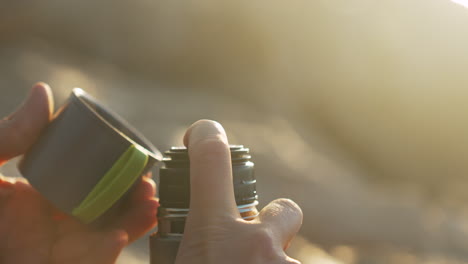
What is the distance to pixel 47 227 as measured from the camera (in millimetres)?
628

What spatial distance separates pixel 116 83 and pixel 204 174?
1.03 m

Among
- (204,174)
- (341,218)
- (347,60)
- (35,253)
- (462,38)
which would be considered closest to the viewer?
(204,174)

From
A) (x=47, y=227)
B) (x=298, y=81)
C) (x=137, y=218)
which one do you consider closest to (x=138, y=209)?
(x=137, y=218)

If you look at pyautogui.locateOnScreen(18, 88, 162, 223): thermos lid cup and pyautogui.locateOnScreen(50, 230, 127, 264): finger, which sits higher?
pyautogui.locateOnScreen(18, 88, 162, 223): thermos lid cup

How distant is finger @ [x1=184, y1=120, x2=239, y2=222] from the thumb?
0.68 feet

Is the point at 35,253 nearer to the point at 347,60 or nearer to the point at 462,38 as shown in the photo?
the point at 347,60

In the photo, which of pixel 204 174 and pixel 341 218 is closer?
pixel 204 174

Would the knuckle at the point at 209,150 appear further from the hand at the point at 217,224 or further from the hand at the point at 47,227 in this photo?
the hand at the point at 47,227

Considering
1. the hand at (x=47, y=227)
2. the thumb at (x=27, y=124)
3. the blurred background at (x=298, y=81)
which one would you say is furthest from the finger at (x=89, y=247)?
the blurred background at (x=298, y=81)

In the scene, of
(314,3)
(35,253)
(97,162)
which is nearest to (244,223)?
(97,162)

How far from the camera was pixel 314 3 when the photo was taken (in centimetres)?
147

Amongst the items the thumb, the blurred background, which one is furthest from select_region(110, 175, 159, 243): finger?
the blurred background

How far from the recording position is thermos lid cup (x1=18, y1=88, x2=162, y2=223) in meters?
0.51

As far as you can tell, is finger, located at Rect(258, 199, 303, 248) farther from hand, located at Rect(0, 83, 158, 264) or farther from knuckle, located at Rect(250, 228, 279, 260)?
hand, located at Rect(0, 83, 158, 264)
